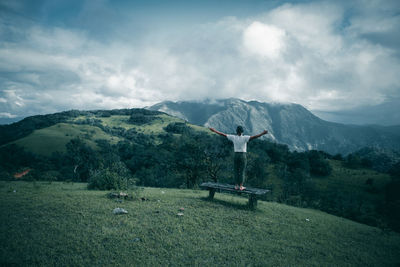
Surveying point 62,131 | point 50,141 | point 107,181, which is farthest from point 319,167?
point 62,131

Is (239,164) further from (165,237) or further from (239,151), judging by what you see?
(165,237)

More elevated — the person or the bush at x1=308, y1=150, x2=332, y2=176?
the person

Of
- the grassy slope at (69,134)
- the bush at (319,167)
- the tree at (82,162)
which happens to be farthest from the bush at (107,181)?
the grassy slope at (69,134)

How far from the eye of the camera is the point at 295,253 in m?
5.66

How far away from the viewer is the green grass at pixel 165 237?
4.68 meters

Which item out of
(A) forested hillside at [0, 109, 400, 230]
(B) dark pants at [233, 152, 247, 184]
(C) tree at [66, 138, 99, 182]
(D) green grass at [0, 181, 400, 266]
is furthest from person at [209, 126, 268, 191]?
(C) tree at [66, 138, 99, 182]

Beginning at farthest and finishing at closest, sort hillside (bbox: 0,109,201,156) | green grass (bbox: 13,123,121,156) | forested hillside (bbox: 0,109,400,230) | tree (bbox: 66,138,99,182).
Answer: hillside (bbox: 0,109,201,156) < green grass (bbox: 13,123,121,156) < tree (bbox: 66,138,99,182) < forested hillside (bbox: 0,109,400,230)

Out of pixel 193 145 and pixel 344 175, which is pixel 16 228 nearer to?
pixel 193 145

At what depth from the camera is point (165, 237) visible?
18.8 ft

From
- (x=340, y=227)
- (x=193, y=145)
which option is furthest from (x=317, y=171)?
(x=340, y=227)

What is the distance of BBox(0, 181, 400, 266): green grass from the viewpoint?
468cm

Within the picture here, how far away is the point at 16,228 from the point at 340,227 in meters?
12.4

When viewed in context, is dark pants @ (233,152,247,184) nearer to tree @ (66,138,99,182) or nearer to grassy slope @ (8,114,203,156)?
tree @ (66,138,99,182)

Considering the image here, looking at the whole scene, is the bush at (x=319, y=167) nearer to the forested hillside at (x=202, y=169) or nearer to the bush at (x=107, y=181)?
the forested hillside at (x=202, y=169)
